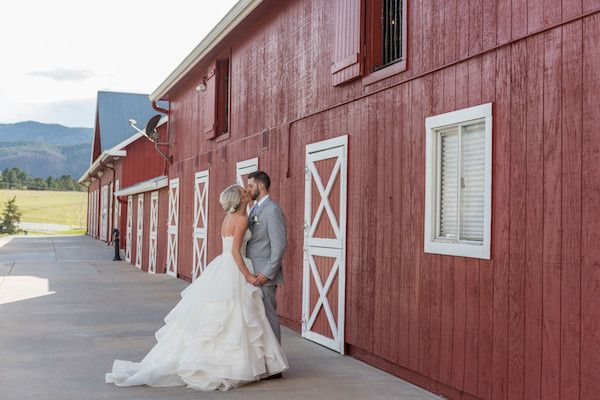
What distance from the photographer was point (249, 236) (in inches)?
279

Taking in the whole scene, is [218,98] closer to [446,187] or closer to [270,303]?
[270,303]

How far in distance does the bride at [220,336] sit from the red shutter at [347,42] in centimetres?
217

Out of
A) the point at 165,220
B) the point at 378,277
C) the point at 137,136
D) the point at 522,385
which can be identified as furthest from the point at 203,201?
the point at 137,136

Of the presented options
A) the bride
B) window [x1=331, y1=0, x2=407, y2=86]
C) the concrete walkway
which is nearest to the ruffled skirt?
the bride

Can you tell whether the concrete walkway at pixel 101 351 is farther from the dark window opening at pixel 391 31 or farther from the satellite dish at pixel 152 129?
the satellite dish at pixel 152 129

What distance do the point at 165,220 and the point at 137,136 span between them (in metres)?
8.93

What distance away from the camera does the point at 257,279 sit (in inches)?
271

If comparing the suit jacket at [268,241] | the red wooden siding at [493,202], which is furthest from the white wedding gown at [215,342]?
the red wooden siding at [493,202]

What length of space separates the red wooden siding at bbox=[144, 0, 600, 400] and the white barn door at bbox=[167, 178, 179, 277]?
8.96 m

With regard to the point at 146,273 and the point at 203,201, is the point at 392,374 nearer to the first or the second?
the point at 203,201

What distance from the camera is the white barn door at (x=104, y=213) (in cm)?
3862

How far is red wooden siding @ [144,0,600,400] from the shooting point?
4883mm

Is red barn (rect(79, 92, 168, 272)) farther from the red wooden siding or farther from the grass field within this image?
the grass field

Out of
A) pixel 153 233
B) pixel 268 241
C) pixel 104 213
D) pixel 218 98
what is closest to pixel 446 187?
pixel 268 241
